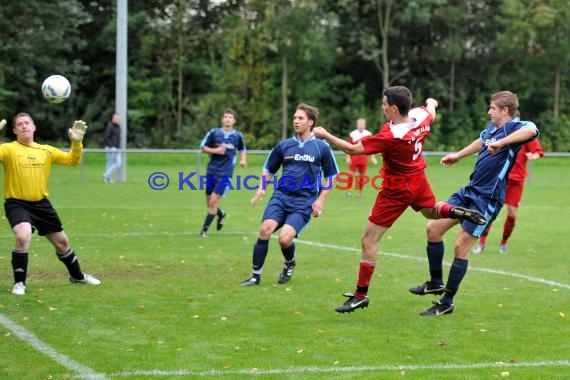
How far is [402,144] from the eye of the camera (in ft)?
26.9

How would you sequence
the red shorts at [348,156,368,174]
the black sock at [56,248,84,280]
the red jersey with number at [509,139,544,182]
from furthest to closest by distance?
the red shorts at [348,156,368,174] < the red jersey with number at [509,139,544,182] < the black sock at [56,248,84,280]

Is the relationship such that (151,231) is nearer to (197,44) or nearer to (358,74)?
(197,44)

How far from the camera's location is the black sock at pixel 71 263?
9.77 meters

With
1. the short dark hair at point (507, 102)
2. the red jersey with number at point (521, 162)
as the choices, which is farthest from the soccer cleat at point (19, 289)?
the red jersey with number at point (521, 162)

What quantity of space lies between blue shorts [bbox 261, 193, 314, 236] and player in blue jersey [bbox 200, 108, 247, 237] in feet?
14.9

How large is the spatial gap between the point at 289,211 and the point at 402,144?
7.64ft

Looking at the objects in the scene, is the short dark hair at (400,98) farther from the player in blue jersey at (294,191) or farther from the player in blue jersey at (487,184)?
the player in blue jersey at (294,191)

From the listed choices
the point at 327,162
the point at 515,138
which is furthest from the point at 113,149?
the point at 515,138

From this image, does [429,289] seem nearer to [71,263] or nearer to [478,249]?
[71,263]

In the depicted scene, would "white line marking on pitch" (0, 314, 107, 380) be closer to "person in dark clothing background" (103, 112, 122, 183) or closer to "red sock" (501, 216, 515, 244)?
"red sock" (501, 216, 515, 244)

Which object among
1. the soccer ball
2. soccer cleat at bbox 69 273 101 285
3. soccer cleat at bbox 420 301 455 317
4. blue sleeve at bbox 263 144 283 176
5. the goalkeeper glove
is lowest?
soccer cleat at bbox 69 273 101 285

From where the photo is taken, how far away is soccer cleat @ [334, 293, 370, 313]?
27.6 ft

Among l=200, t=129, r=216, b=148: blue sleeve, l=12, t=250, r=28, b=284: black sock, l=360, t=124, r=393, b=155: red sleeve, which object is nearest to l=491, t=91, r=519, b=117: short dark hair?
l=360, t=124, r=393, b=155: red sleeve

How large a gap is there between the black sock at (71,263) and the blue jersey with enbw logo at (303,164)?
93.3 inches
